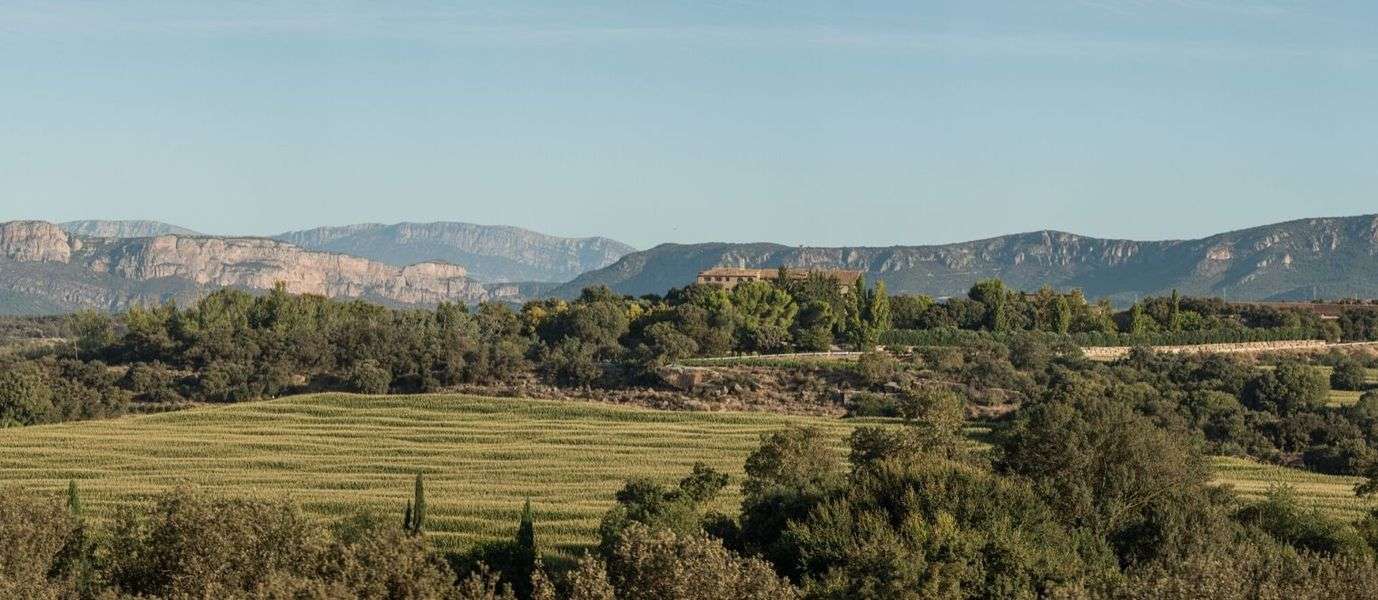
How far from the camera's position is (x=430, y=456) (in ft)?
217

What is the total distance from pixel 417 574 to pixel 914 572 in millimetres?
9622

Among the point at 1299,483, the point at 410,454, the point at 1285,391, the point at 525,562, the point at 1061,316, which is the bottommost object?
the point at 410,454

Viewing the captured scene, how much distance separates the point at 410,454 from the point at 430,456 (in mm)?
1289

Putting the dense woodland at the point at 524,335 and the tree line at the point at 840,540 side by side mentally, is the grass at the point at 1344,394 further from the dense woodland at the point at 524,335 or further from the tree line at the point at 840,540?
the tree line at the point at 840,540

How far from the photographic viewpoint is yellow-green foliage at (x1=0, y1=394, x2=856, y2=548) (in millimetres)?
52438

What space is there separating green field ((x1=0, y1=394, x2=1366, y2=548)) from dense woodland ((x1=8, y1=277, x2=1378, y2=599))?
2746 mm

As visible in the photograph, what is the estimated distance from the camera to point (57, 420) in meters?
82.9

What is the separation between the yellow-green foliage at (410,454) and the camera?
5244 cm

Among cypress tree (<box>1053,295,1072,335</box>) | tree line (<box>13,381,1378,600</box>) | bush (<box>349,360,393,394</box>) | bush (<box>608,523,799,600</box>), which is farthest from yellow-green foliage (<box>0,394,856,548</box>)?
cypress tree (<box>1053,295,1072,335</box>)

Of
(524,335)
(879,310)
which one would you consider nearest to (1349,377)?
(879,310)

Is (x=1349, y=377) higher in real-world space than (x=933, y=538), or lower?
higher

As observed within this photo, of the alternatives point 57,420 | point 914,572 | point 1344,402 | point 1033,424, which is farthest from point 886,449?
point 57,420

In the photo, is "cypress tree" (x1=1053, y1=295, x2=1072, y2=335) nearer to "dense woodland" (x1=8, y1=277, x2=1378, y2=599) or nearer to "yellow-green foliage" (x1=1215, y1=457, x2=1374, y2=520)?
"dense woodland" (x1=8, y1=277, x2=1378, y2=599)

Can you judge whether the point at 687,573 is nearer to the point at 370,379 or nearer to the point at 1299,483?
the point at 1299,483
